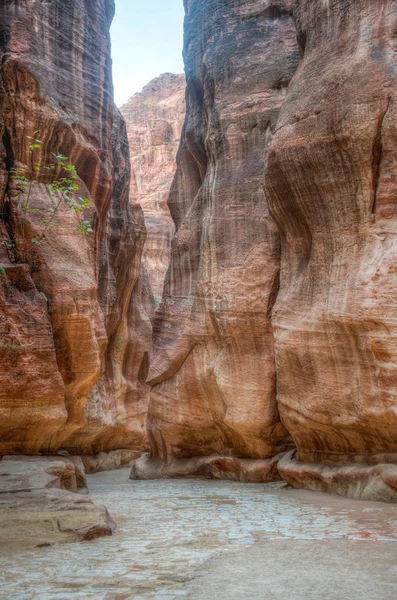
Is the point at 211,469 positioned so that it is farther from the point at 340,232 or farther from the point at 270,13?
the point at 270,13

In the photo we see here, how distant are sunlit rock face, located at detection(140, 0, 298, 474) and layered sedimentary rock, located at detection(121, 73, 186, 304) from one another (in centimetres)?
1968

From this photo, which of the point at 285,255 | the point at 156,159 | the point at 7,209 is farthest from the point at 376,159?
A: the point at 156,159

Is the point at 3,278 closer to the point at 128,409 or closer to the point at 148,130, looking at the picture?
the point at 128,409

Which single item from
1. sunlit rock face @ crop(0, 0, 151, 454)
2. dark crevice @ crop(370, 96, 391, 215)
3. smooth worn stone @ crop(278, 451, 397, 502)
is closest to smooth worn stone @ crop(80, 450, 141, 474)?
sunlit rock face @ crop(0, 0, 151, 454)

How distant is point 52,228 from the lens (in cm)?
1289

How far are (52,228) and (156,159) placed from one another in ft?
104

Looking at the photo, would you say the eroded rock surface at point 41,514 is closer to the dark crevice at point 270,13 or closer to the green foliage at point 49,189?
the green foliage at point 49,189

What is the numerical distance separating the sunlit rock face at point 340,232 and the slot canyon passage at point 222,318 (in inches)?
1.5

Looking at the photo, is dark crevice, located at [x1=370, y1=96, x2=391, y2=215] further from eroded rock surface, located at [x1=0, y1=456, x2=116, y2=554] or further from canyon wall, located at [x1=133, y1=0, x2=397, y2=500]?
eroded rock surface, located at [x1=0, y1=456, x2=116, y2=554]

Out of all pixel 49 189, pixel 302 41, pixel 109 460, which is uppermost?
pixel 302 41

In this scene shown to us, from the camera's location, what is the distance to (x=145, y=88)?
51344 millimetres

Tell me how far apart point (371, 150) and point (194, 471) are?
8.15m

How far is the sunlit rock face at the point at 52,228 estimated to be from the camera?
38.2 feet

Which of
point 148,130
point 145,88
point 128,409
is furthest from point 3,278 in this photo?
point 145,88
